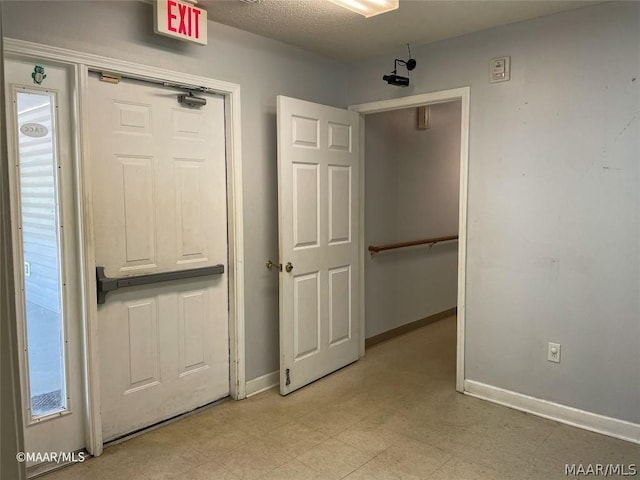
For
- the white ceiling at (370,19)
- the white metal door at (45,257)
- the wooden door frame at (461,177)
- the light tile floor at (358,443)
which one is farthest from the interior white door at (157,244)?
the wooden door frame at (461,177)

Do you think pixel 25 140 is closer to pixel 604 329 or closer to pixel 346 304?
pixel 346 304

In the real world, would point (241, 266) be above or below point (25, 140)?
below

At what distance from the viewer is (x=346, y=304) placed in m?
3.64

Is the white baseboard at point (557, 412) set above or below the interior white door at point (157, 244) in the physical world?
below

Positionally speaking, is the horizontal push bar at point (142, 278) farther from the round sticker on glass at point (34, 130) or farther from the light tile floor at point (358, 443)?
the light tile floor at point (358, 443)

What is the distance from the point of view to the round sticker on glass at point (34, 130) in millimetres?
2157

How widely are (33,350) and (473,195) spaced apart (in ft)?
8.91

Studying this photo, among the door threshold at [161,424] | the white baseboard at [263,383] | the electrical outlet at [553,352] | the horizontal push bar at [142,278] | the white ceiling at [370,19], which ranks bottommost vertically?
the door threshold at [161,424]

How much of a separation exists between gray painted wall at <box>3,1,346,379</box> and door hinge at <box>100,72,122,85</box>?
0.09 metres

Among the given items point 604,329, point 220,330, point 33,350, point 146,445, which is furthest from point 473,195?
point 33,350

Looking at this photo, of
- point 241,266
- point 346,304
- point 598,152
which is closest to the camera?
point 598,152

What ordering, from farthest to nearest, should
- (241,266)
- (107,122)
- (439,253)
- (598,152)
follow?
(439,253)
(241,266)
(598,152)
(107,122)

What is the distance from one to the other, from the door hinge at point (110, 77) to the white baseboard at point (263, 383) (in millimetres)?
2048

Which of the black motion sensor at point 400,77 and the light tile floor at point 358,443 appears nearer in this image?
the light tile floor at point 358,443
